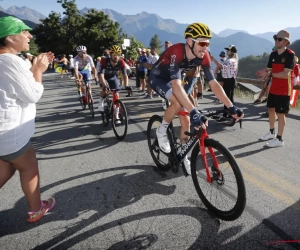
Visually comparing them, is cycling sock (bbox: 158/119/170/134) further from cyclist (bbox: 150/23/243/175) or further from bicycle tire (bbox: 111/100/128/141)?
bicycle tire (bbox: 111/100/128/141)

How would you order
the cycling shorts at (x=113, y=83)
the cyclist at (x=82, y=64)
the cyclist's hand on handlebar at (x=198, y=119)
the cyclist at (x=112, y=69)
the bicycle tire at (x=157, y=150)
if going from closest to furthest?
the cyclist's hand on handlebar at (x=198, y=119) < the bicycle tire at (x=157, y=150) < the cyclist at (x=112, y=69) < the cycling shorts at (x=113, y=83) < the cyclist at (x=82, y=64)

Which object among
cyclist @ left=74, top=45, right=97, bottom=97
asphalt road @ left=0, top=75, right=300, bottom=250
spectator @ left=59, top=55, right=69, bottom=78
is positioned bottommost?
asphalt road @ left=0, top=75, right=300, bottom=250

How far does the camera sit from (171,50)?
347 centimetres

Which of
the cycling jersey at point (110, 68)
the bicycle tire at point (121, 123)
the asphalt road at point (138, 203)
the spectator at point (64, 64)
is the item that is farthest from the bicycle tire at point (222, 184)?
the spectator at point (64, 64)

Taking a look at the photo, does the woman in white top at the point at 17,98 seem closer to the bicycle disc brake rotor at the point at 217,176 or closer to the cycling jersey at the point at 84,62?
the bicycle disc brake rotor at the point at 217,176

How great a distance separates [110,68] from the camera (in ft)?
21.5

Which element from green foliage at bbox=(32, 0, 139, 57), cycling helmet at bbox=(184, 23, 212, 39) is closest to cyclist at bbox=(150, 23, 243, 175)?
cycling helmet at bbox=(184, 23, 212, 39)

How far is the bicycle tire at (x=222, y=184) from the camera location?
251 centimetres

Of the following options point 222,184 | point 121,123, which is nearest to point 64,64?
point 121,123

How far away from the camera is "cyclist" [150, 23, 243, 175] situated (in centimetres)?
296

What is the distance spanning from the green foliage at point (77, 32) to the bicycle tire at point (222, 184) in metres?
41.1

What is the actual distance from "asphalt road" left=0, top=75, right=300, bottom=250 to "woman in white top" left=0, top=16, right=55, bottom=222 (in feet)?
2.18

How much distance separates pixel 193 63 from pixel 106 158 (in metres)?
2.50

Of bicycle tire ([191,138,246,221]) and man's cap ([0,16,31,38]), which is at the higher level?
man's cap ([0,16,31,38])
